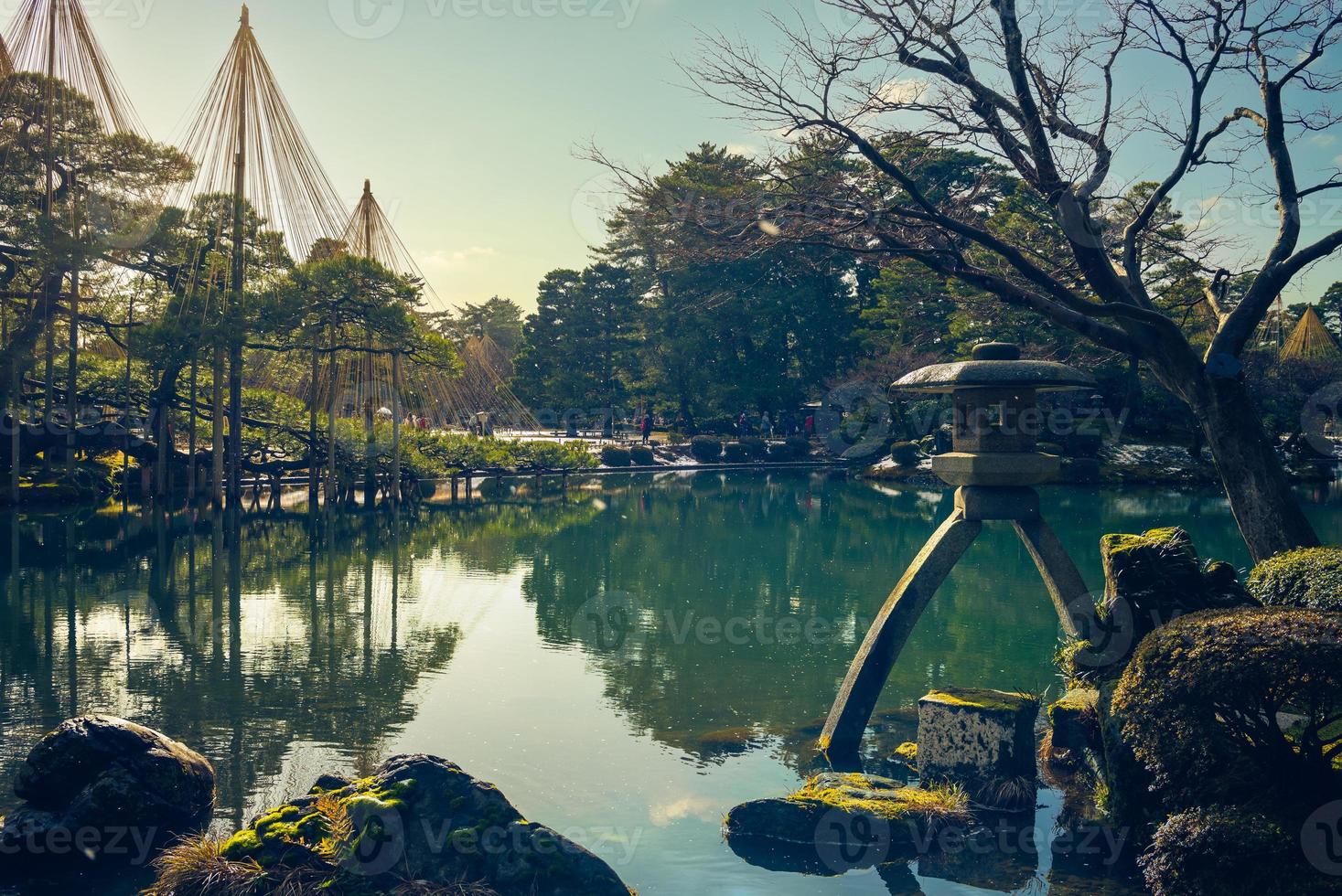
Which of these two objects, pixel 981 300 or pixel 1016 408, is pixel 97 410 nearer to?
pixel 981 300

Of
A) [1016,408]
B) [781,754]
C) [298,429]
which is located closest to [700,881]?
[781,754]

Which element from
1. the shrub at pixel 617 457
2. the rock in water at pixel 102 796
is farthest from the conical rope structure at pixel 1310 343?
the rock in water at pixel 102 796

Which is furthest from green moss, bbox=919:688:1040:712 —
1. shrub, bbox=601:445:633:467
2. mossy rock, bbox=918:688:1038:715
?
shrub, bbox=601:445:633:467

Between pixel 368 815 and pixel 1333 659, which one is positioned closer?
pixel 1333 659

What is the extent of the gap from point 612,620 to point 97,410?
22.8 m

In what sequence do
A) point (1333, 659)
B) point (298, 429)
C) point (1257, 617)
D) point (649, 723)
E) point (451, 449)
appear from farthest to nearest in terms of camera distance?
point (451, 449) < point (298, 429) < point (649, 723) < point (1257, 617) < point (1333, 659)

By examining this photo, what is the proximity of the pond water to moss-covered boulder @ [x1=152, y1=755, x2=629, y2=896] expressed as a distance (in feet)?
2.00

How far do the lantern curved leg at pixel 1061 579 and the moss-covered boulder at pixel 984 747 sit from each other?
0.75m

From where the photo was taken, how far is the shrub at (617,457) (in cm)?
4019

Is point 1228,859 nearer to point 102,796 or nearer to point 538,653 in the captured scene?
point 102,796

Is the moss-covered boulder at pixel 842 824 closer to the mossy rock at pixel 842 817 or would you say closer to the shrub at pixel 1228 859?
the mossy rock at pixel 842 817

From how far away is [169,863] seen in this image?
5391 mm

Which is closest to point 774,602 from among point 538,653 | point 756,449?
point 538,653

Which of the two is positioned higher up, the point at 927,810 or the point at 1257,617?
the point at 1257,617
